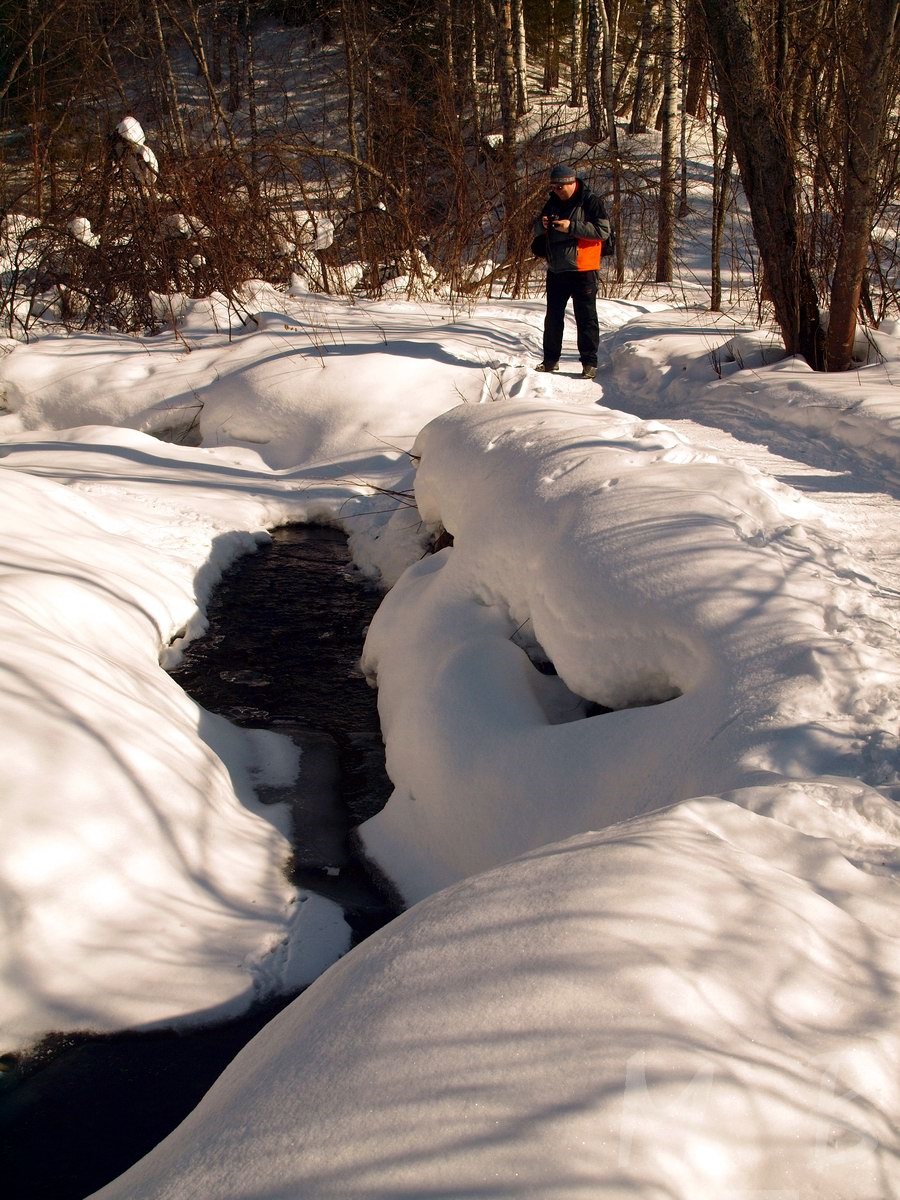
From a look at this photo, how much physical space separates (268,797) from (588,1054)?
94.6 inches

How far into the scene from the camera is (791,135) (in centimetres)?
667

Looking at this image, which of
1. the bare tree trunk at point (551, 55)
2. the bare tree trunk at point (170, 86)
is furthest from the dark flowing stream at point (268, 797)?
the bare tree trunk at point (551, 55)

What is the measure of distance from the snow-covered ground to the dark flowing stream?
9 centimetres

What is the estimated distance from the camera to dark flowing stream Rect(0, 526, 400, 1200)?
216cm

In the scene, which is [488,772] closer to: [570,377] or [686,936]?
[686,936]

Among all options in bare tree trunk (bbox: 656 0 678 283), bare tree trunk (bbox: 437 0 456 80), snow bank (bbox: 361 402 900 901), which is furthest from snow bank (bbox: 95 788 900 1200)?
bare tree trunk (bbox: 437 0 456 80)

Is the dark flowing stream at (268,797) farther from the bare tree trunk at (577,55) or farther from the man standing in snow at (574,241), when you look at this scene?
the bare tree trunk at (577,55)

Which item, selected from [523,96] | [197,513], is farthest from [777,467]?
[523,96]

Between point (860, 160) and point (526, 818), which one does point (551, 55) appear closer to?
point (860, 160)

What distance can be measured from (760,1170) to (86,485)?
18.5 ft

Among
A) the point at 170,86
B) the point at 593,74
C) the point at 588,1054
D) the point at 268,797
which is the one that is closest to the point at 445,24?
the point at 593,74

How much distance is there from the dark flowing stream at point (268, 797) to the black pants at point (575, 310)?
249 cm

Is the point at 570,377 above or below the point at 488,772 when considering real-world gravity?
above

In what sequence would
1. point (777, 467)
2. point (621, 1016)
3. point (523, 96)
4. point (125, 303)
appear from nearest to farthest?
1. point (621, 1016)
2. point (777, 467)
3. point (125, 303)
4. point (523, 96)
